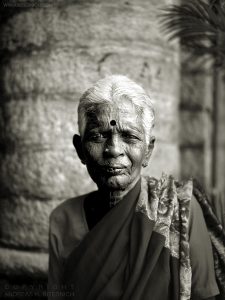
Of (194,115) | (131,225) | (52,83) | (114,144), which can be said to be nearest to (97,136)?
(114,144)

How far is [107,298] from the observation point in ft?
3.94

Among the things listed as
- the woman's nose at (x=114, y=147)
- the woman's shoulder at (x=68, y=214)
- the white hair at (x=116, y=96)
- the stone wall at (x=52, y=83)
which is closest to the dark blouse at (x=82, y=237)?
the woman's shoulder at (x=68, y=214)

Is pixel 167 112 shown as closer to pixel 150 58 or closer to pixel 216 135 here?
pixel 150 58

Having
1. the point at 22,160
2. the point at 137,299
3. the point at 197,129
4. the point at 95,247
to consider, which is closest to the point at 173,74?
the point at 197,129

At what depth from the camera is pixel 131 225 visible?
4.15ft

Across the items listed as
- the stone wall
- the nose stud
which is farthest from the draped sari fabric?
the stone wall

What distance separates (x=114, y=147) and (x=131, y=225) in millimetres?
265

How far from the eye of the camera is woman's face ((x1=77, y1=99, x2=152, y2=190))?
1.25 meters

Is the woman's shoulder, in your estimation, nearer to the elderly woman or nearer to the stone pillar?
the elderly woman

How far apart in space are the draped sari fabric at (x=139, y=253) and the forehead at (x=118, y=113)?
0.85 feet

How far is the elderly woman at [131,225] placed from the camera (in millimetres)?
1198

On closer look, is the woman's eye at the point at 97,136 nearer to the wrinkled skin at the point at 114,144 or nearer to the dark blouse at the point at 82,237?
the wrinkled skin at the point at 114,144

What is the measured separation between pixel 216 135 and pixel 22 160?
1.67 m

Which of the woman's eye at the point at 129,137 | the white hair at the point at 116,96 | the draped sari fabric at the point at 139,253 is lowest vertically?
the draped sari fabric at the point at 139,253
